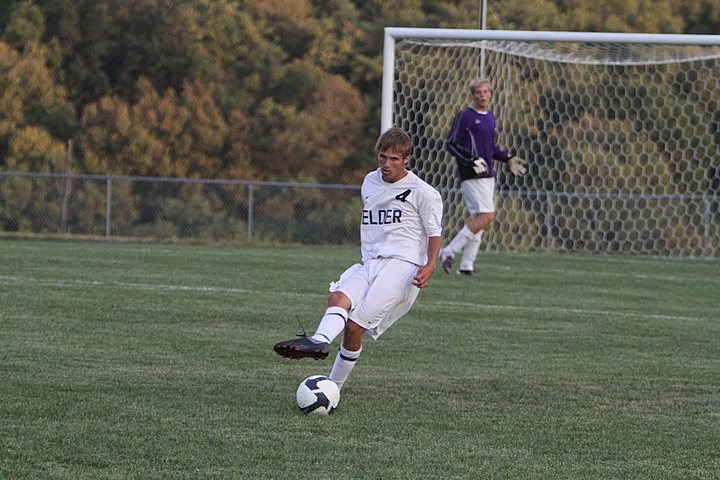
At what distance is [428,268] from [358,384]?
84 cm

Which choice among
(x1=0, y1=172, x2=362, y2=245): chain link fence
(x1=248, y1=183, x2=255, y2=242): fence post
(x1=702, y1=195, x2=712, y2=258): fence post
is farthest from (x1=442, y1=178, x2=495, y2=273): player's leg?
(x1=0, y1=172, x2=362, y2=245): chain link fence

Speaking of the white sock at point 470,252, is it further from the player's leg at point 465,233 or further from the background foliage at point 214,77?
the background foliage at point 214,77

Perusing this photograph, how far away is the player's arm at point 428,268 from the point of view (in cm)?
640

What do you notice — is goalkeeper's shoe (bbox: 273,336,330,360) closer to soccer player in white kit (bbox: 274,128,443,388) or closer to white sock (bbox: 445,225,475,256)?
soccer player in white kit (bbox: 274,128,443,388)

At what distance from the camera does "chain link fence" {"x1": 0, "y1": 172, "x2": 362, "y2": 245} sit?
2392cm

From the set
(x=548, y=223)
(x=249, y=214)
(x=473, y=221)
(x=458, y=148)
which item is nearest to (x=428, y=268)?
(x=473, y=221)

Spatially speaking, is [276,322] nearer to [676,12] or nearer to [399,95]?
[399,95]

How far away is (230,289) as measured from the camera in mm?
12031

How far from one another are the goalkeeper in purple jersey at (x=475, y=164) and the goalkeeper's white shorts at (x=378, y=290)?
7232 mm

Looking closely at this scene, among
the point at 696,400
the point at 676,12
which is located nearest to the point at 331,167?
the point at 676,12

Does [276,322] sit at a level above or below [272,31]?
below

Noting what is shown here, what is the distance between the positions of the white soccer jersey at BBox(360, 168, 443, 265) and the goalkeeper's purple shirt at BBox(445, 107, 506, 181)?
284 inches

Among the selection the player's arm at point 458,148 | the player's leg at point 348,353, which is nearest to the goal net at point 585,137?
the player's arm at point 458,148

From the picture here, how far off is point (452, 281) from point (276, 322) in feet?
13.5
